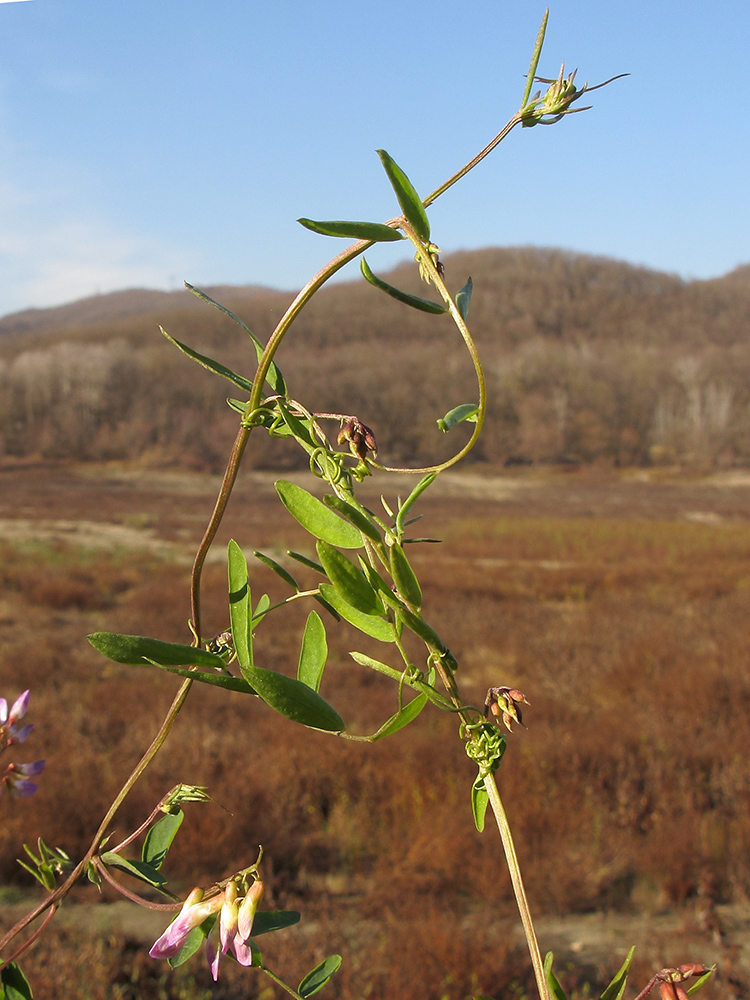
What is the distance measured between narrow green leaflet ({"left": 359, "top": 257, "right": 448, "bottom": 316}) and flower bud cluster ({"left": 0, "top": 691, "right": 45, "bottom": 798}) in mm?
250

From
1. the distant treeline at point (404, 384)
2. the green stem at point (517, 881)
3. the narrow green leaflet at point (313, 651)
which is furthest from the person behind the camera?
the distant treeline at point (404, 384)

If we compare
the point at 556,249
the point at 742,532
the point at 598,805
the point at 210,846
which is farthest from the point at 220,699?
the point at 556,249

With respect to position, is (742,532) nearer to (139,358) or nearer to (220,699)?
(220,699)

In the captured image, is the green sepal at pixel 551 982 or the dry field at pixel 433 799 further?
the dry field at pixel 433 799

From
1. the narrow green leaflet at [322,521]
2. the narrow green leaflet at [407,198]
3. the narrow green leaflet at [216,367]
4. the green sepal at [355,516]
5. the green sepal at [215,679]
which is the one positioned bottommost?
the green sepal at [215,679]

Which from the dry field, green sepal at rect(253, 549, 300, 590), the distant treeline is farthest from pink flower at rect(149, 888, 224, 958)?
the distant treeline

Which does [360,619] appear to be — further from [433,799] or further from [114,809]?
[433,799]

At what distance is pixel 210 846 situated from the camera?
7.48 feet

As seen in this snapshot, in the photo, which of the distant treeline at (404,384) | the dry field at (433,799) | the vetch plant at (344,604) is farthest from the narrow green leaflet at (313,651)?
the distant treeline at (404,384)

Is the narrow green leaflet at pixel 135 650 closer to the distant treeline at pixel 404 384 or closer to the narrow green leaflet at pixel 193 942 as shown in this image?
the narrow green leaflet at pixel 193 942

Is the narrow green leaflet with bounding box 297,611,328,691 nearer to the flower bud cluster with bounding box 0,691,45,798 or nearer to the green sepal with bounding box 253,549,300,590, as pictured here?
the green sepal with bounding box 253,549,300,590

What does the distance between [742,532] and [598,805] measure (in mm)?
8133

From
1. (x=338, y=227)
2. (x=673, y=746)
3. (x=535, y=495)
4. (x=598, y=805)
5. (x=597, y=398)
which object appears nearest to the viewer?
(x=338, y=227)

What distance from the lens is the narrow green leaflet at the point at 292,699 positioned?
20cm
